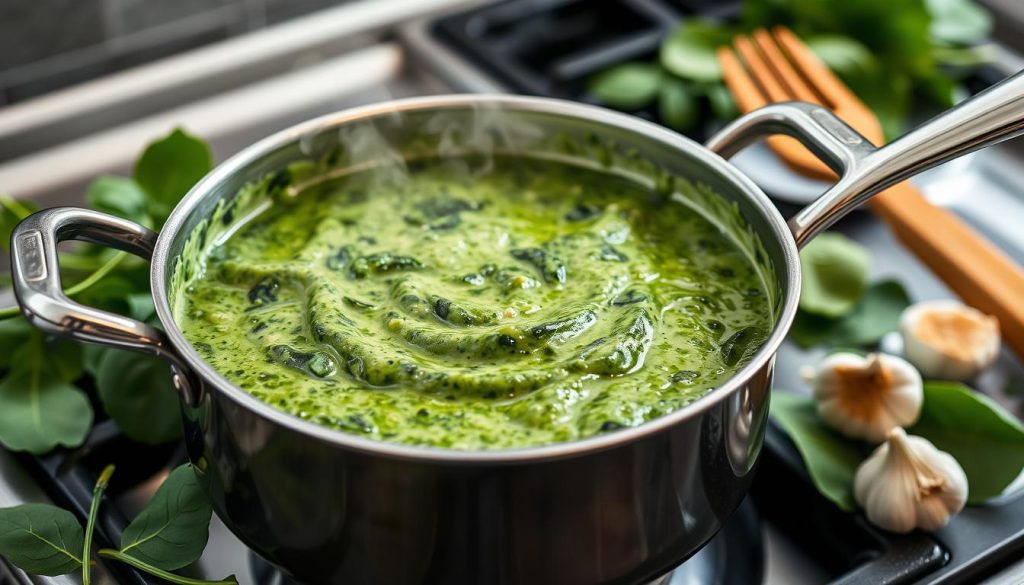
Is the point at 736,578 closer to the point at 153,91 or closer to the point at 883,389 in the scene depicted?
the point at 883,389

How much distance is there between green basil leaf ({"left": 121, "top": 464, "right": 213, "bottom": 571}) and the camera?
31.3 inches

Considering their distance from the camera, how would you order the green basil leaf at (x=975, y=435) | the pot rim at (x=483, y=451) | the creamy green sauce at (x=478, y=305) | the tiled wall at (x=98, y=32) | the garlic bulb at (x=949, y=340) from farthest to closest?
1. the tiled wall at (x=98, y=32)
2. the garlic bulb at (x=949, y=340)
3. the green basil leaf at (x=975, y=435)
4. the creamy green sauce at (x=478, y=305)
5. the pot rim at (x=483, y=451)

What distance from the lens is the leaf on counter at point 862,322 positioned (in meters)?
1.09

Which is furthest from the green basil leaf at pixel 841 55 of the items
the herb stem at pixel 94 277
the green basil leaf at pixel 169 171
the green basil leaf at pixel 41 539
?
the green basil leaf at pixel 41 539

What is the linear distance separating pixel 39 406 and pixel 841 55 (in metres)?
0.99

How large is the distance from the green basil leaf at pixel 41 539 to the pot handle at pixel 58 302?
17 cm

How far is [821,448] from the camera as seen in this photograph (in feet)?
3.09

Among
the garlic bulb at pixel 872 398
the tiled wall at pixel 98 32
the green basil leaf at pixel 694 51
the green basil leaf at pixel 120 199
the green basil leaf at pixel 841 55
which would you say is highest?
the tiled wall at pixel 98 32

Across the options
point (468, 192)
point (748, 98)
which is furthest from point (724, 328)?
point (748, 98)

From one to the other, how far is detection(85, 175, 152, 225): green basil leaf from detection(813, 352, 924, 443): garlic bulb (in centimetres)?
63

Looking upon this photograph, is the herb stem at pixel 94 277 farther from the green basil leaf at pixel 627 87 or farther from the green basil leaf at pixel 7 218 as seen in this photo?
the green basil leaf at pixel 627 87

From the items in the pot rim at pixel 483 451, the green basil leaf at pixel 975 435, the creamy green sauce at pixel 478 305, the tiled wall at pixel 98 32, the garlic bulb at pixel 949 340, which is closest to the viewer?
the pot rim at pixel 483 451

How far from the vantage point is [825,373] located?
967mm

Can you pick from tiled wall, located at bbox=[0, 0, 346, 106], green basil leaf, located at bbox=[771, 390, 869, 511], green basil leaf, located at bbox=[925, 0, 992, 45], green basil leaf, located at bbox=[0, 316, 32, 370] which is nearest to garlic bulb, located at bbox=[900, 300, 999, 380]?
green basil leaf, located at bbox=[771, 390, 869, 511]
